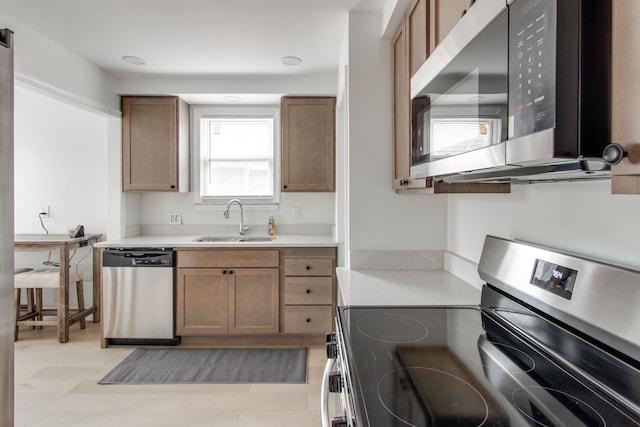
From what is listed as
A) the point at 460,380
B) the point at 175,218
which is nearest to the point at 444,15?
the point at 460,380

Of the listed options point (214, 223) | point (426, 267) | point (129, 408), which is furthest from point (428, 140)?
point (214, 223)

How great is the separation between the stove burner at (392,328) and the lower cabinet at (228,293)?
6.39 ft

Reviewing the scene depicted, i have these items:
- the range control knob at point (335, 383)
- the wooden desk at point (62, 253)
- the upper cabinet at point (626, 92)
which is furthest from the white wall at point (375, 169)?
the wooden desk at point (62, 253)

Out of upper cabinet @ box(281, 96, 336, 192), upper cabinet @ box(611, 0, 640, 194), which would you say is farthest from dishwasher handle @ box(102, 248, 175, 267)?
upper cabinet @ box(611, 0, 640, 194)

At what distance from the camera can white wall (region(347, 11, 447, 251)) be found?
2117 millimetres

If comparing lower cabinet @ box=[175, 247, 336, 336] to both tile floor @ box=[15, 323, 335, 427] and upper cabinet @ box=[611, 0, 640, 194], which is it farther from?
upper cabinet @ box=[611, 0, 640, 194]

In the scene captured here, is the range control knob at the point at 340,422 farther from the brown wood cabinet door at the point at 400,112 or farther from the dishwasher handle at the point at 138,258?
the dishwasher handle at the point at 138,258

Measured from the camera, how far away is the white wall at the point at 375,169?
2117 millimetres

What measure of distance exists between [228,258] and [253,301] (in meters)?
0.41

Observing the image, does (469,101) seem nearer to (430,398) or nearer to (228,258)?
(430,398)

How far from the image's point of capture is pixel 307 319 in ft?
10.3

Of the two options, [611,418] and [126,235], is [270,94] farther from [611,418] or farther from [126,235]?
[611,418]

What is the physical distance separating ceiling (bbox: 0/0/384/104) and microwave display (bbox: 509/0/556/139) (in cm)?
157

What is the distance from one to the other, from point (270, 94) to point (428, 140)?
94.7 inches
